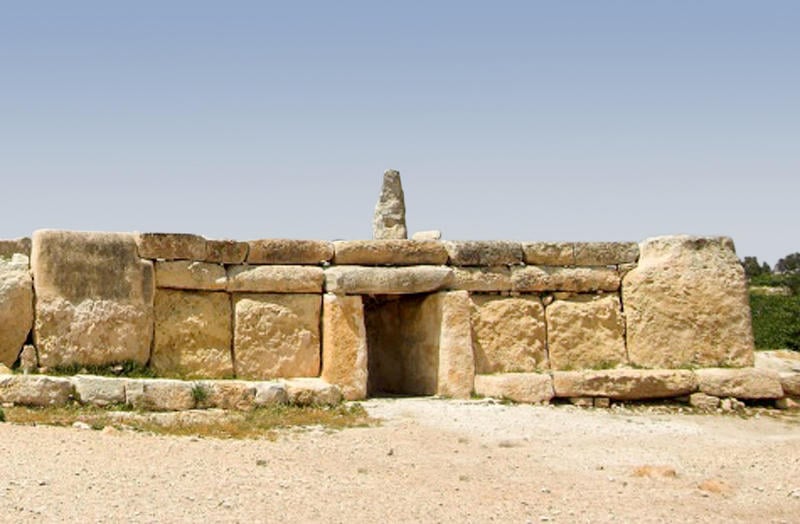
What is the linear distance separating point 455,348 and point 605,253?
120 inches

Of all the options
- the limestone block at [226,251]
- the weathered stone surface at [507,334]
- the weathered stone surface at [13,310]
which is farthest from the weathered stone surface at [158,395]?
the weathered stone surface at [507,334]

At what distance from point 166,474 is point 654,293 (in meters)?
8.69

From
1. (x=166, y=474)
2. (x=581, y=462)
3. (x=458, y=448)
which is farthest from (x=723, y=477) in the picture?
(x=166, y=474)

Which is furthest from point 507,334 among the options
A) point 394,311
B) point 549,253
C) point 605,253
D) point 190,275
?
point 190,275

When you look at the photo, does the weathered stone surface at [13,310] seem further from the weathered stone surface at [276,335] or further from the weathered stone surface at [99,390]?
the weathered stone surface at [276,335]

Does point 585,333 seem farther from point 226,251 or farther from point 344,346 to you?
point 226,251

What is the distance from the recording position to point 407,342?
Answer: 13359 mm

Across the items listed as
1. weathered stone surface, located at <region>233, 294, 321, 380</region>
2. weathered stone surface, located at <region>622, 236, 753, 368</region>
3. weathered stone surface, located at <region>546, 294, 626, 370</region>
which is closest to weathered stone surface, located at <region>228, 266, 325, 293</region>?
weathered stone surface, located at <region>233, 294, 321, 380</region>

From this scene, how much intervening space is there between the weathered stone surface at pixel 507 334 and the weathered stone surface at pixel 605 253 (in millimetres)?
1089

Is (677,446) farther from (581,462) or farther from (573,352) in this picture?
(573,352)

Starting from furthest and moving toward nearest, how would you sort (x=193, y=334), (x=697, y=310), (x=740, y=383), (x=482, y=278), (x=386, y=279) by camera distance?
(x=697, y=310) < (x=482, y=278) < (x=740, y=383) < (x=386, y=279) < (x=193, y=334)

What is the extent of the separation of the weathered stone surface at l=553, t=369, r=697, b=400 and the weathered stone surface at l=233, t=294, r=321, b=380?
364 cm

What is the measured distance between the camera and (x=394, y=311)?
13758mm

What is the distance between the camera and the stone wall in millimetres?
10836
